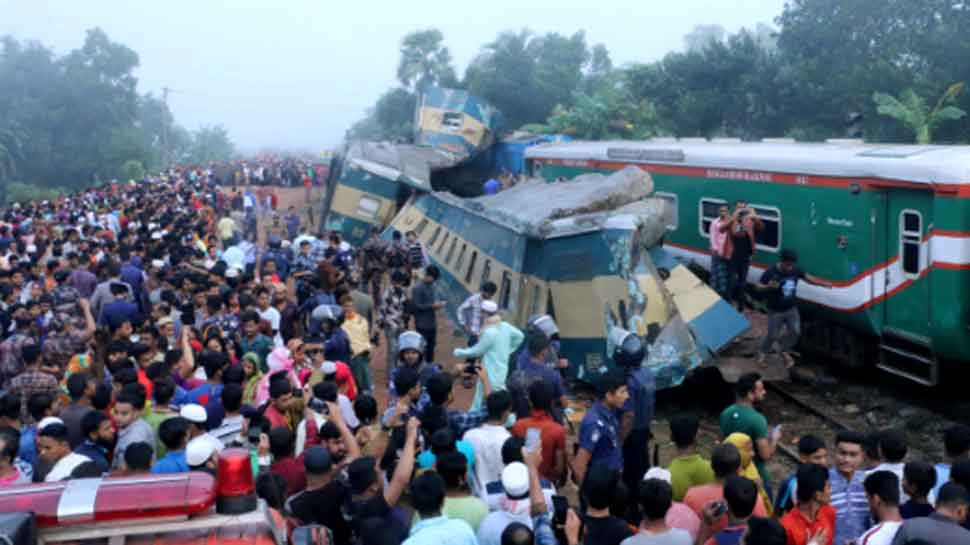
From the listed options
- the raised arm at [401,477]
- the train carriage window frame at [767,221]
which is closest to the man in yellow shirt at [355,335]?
the raised arm at [401,477]

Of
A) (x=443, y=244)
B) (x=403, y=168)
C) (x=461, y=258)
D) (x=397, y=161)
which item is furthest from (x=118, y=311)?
A: (x=397, y=161)

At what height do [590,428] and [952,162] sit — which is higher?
[952,162]

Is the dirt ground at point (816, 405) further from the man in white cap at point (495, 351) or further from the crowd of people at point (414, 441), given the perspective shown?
the man in white cap at point (495, 351)

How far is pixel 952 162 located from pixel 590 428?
5.94 metres

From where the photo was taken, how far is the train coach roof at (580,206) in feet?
35.3

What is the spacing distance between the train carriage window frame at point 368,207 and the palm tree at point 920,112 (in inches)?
492

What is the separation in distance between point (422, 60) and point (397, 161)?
1133 inches

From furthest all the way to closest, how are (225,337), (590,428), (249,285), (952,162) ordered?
(249,285) < (952,162) < (225,337) < (590,428)

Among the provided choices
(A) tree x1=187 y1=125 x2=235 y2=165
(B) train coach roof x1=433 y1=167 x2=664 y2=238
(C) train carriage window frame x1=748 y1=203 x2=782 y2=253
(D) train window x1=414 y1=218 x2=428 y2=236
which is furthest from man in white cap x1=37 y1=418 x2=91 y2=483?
(A) tree x1=187 y1=125 x2=235 y2=165

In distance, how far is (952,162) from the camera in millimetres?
9602

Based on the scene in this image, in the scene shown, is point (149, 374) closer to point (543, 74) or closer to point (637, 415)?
point (637, 415)

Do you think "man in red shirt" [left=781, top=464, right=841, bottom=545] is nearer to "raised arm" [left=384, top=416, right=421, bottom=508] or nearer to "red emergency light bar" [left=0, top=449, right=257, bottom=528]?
"raised arm" [left=384, top=416, right=421, bottom=508]

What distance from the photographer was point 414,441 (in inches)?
210

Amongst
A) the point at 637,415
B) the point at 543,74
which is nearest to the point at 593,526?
the point at 637,415
